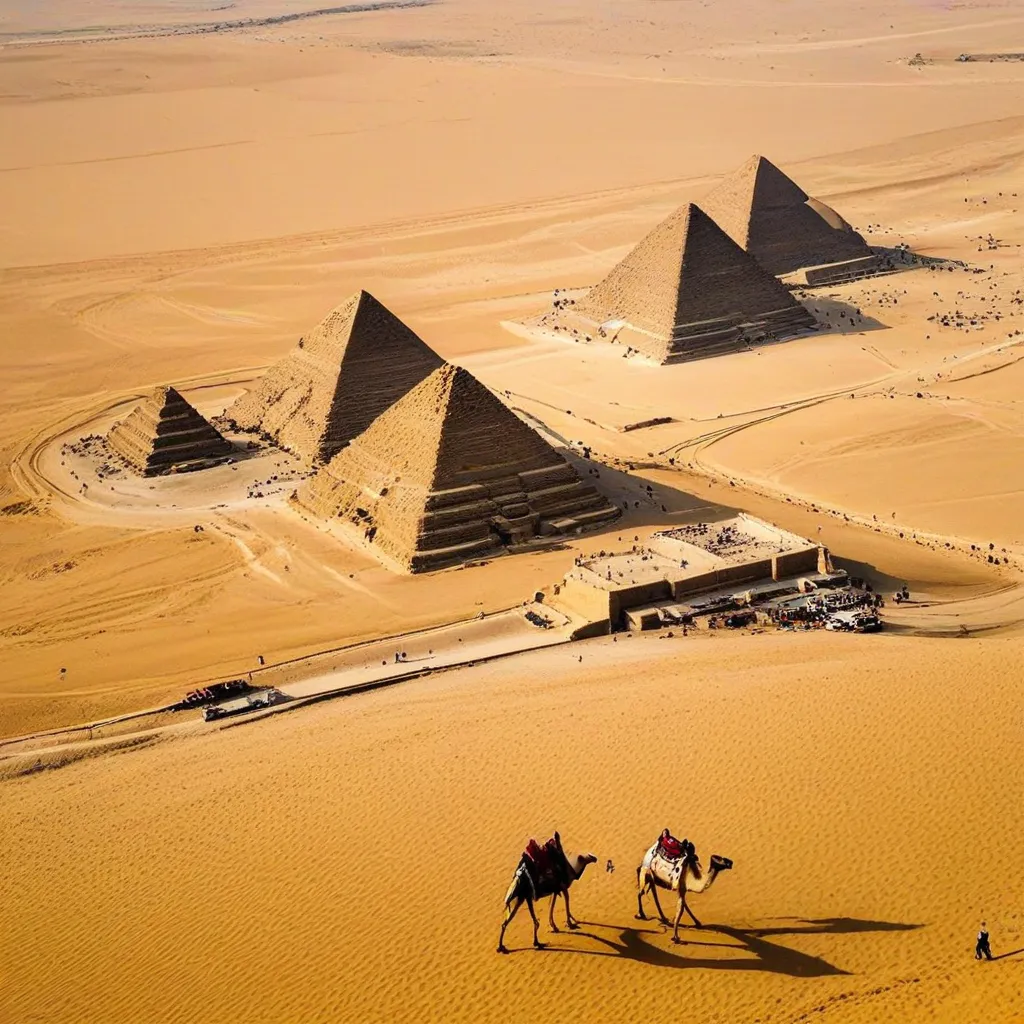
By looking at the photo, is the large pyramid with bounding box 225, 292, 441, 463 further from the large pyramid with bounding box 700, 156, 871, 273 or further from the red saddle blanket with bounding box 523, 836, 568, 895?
the red saddle blanket with bounding box 523, 836, 568, 895

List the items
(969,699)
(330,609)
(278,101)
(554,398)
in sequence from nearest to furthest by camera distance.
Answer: (969,699) < (330,609) < (554,398) < (278,101)

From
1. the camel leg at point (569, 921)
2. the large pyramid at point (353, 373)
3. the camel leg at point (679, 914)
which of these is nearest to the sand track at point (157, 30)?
the large pyramid at point (353, 373)

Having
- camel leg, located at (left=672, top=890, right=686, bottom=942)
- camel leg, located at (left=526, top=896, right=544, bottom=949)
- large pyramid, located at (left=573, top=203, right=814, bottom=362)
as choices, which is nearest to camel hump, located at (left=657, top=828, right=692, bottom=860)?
camel leg, located at (left=672, top=890, right=686, bottom=942)

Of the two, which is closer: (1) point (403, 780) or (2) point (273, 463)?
(1) point (403, 780)

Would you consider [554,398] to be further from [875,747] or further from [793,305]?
[875,747]

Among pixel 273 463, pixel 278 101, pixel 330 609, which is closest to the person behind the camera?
pixel 330 609

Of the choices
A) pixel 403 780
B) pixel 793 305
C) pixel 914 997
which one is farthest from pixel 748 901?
pixel 793 305
